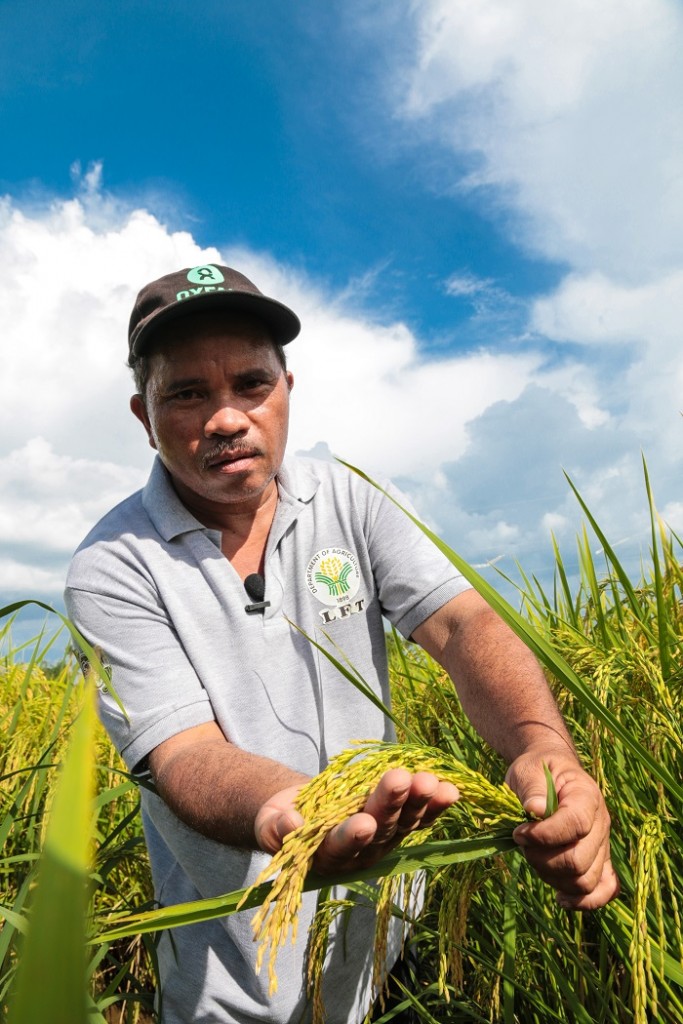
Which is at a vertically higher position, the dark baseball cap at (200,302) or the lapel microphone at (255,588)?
the dark baseball cap at (200,302)

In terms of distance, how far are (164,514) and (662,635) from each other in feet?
5.47

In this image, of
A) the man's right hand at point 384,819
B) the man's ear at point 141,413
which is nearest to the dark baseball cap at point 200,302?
the man's ear at point 141,413

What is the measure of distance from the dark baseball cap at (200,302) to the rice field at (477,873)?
127 cm

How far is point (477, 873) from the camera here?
160 cm

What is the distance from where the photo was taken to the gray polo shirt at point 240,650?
2312 mm

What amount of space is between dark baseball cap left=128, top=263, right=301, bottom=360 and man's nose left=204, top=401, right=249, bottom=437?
14.3 inches

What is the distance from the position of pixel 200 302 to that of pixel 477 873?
1934 mm

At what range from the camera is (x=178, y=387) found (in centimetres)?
258

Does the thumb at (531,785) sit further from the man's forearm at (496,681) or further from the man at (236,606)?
the man at (236,606)

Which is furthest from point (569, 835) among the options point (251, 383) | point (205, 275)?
point (205, 275)

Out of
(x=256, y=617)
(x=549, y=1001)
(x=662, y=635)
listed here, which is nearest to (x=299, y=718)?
(x=256, y=617)

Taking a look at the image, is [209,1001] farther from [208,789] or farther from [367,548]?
[367,548]

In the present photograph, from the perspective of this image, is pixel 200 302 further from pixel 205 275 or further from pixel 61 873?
pixel 61 873

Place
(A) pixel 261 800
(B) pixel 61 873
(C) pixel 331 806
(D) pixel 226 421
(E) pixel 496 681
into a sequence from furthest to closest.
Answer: (D) pixel 226 421 < (E) pixel 496 681 < (A) pixel 261 800 < (C) pixel 331 806 < (B) pixel 61 873
